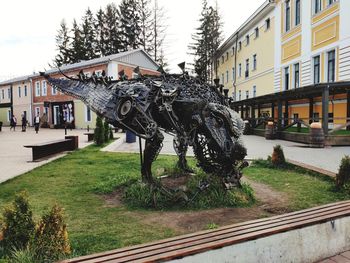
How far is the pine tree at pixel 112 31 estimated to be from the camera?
47.2 meters

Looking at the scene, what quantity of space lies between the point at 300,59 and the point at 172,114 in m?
19.7

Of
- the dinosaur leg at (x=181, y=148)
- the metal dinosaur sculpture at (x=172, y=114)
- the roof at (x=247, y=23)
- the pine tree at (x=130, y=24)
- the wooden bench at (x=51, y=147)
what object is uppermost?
the pine tree at (x=130, y=24)

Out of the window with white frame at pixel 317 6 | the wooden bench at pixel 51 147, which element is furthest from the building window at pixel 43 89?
the window with white frame at pixel 317 6

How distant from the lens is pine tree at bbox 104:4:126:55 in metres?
47.2

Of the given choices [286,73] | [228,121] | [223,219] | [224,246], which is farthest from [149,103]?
[286,73]

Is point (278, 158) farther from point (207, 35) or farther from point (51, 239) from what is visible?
point (207, 35)

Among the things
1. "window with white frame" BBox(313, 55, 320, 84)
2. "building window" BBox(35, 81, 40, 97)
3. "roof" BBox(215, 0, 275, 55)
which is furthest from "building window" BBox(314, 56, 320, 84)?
"building window" BBox(35, 81, 40, 97)

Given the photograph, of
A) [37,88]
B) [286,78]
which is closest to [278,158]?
[286,78]

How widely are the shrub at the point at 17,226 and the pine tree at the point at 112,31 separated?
4533 centimetres

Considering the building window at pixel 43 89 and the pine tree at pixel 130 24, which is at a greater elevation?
the pine tree at pixel 130 24

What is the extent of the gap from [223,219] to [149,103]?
2.03m

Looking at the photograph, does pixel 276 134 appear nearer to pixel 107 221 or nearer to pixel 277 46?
pixel 277 46

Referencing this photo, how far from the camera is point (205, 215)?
482 centimetres

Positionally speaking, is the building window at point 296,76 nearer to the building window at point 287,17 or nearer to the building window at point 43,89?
the building window at point 287,17
